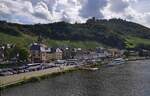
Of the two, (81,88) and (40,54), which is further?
(40,54)

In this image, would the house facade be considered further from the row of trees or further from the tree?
the tree

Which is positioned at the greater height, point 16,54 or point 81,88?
point 16,54

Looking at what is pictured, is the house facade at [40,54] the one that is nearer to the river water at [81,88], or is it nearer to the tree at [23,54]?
the tree at [23,54]

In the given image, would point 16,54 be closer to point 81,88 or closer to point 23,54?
point 23,54

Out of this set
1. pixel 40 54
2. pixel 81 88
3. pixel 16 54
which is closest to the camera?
pixel 81 88

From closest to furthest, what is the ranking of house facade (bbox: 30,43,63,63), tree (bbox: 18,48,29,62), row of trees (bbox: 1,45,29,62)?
tree (bbox: 18,48,29,62) → row of trees (bbox: 1,45,29,62) → house facade (bbox: 30,43,63,63)

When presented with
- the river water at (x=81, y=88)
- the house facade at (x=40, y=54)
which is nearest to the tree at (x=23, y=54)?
the house facade at (x=40, y=54)

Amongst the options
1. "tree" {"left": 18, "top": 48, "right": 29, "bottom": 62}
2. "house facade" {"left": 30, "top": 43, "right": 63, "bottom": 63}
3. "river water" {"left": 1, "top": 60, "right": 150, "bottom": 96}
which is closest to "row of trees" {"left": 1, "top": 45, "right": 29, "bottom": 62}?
"tree" {"left": 18, "top": 48, "right": 29, "bottom": 62}

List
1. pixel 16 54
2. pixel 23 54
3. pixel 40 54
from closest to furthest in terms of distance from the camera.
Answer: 1. pixel 23 54
2. pixel 16 54
3. pixel 40 54

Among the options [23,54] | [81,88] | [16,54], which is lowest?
[81,88]

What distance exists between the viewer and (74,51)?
583 feet

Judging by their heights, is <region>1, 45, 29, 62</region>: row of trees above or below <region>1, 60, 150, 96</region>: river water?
above

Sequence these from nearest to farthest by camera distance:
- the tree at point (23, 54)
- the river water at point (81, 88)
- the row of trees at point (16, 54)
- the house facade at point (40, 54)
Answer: the river water at point (81, 88) → the tree at point (23, 54) → the row of trees at point (16, 54) → the house facade at point (40, 54)

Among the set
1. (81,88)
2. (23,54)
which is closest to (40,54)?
(23,54)
